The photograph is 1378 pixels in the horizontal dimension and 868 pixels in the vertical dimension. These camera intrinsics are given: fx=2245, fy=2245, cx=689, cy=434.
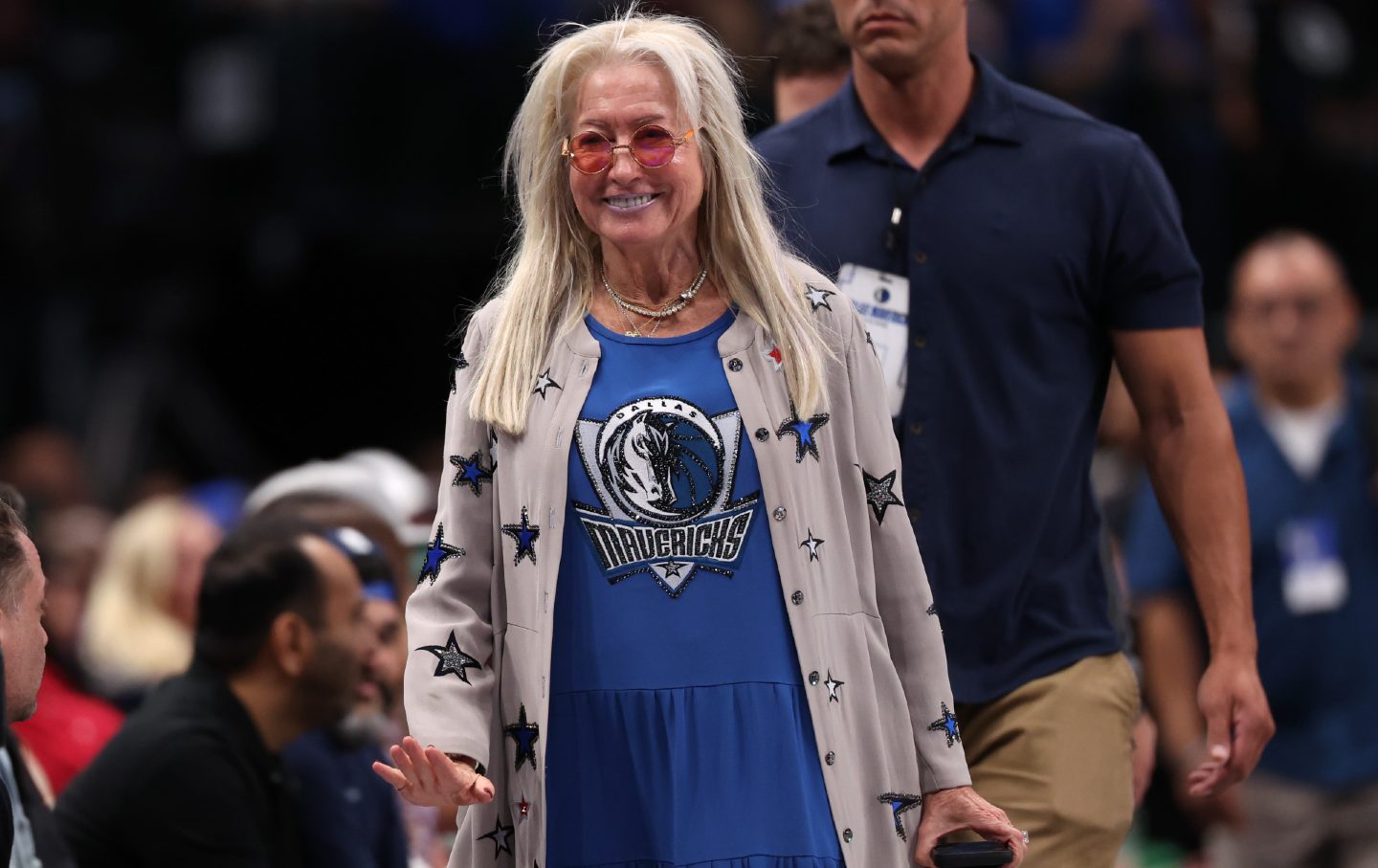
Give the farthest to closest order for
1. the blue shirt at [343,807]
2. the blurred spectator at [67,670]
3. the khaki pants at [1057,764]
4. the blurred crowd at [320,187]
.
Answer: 1. the blurred crowd at [320,187]
2. the blurred spectator at [67,670]
3. the blue shirt at [343,807]
4. the khaki pants at [1057,764]

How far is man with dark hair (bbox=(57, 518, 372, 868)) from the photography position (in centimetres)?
437

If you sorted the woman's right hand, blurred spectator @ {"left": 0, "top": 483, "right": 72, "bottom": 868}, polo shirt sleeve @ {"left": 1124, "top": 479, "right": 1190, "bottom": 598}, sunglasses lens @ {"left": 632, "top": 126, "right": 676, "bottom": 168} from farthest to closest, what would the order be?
polo shirt sleeve @ {"left": 1124, "top": 479, "right": 1190, "bottom": 598}, blurred spectator @ {"left": 0, "top": 483, "right": 72, "bottom": 868}, sunglasses lens @ {"left": 632, "top": 126, "right": 676, "bottom": 168}, the woman's right hand

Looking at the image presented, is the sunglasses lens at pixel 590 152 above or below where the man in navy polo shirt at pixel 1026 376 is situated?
above

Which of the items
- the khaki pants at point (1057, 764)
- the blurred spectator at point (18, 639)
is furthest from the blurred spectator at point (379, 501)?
the khaki pants at point (1057, 764)

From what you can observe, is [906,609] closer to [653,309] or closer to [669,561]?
[669,561]

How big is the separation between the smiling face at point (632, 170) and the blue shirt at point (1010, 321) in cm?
74

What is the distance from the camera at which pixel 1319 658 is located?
6.61 meters

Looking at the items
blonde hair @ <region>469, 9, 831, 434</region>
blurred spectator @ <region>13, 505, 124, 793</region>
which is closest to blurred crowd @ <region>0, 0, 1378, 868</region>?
blurred spectator @ <region>13, 505, 124, 793</region>

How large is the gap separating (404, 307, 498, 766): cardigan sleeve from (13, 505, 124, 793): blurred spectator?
2.48 m

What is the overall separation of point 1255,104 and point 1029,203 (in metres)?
6.10

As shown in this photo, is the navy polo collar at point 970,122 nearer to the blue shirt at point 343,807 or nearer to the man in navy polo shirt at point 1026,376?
the man in navy polo shirt at point 1026,376

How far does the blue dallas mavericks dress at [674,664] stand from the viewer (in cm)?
319

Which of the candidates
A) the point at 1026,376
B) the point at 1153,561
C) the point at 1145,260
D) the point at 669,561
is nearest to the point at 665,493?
the point at 669,561

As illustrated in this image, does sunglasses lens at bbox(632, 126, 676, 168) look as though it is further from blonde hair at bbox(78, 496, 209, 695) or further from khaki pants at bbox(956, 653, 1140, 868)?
blonde hair at bbox(78, 496, 209, 695)
